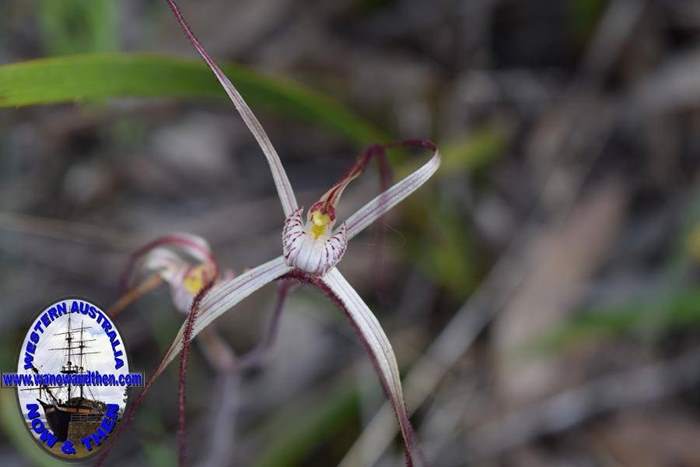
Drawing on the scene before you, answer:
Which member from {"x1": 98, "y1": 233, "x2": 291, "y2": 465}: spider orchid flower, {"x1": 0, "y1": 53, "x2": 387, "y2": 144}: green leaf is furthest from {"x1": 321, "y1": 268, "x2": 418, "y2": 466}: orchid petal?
{"x1": 0, "y1": 53, "x2": 387, "y2": 144}: green leaf

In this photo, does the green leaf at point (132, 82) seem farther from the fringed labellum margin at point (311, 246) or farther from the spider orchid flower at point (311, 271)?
the fringed labellum margin at point (311, 246)

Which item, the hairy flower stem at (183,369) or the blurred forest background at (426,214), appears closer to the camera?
the hairy flower stem at (183,369)

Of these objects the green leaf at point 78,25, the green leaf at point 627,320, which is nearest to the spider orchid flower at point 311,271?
the green leaf at point 78,25

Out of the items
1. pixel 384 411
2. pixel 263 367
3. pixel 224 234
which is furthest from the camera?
pixel 224 234

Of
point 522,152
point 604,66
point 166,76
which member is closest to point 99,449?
point 166,76

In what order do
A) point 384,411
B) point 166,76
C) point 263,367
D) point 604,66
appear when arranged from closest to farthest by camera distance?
1. point 166,76
2. point 384,411
3. point 263,367
4. point 604,66

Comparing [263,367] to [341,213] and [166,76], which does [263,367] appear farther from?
[166,76]
